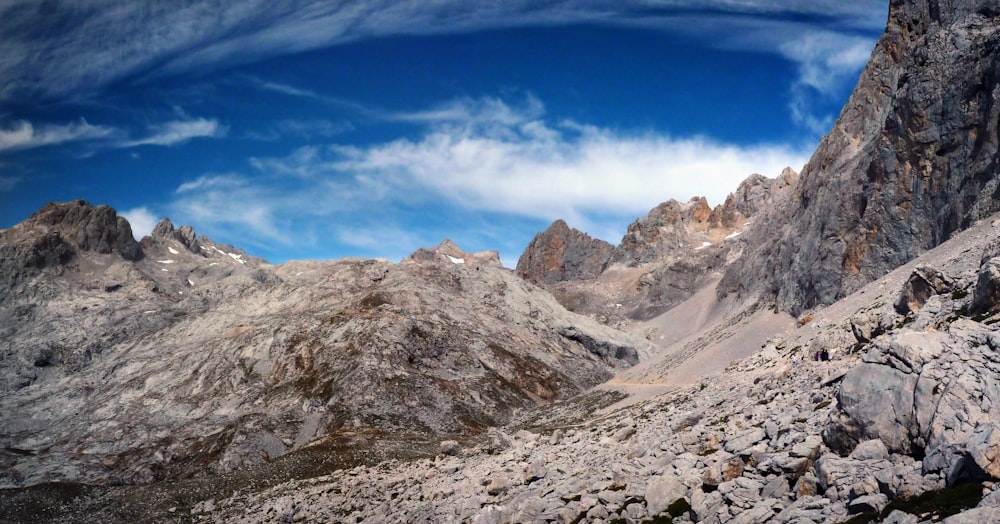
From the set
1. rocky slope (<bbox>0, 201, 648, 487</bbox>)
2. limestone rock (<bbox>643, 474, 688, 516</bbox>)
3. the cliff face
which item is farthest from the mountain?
rocky slope (<bbox>0, 201, 648, 487</bbox>)

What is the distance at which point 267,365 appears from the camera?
12338cm

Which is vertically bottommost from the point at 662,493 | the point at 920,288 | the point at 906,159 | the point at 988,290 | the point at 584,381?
the point at 662,493

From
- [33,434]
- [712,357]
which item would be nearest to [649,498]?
[712,357]

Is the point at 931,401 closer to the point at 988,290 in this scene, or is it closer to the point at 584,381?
the point at 988,290

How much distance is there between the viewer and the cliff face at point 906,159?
81.2 m

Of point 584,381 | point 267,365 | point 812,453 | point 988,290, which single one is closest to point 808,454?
point 812,453

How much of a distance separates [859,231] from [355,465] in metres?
87.4

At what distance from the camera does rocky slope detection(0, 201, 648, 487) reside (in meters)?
99.8

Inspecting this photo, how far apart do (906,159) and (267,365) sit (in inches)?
4548

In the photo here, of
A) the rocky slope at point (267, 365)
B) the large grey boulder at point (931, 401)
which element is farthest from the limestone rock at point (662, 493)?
the rocky slope at point (267, 365)

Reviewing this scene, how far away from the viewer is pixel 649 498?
2573cm

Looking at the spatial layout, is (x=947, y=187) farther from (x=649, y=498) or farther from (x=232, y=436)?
(x=232, y=436)

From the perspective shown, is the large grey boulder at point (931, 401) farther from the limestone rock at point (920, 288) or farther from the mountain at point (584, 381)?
the limestone rock at point (920, 288)

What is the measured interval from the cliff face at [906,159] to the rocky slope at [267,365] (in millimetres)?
54994
